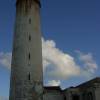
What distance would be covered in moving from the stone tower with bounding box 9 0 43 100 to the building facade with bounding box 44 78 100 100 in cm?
317

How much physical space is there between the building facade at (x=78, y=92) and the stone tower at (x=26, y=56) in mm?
3169

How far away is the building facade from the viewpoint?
45.9m

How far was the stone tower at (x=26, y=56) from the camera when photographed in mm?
50744

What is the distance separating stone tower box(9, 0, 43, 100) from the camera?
5074cm

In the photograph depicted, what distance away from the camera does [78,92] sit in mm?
50844

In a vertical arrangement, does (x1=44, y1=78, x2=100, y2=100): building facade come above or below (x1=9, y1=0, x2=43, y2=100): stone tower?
below

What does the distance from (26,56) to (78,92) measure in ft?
38.6

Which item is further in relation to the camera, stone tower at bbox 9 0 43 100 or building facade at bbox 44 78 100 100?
stone tower at bbox 9 0 43 100

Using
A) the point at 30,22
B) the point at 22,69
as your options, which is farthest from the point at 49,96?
the point at 30,22

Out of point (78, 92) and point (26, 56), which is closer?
point (78, 92)

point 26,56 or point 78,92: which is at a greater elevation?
point 26,56

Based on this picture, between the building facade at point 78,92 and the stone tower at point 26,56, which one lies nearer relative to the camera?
the building facade at point 78,92

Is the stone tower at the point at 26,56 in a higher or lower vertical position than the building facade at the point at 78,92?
higher

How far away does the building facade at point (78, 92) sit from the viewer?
151ft
